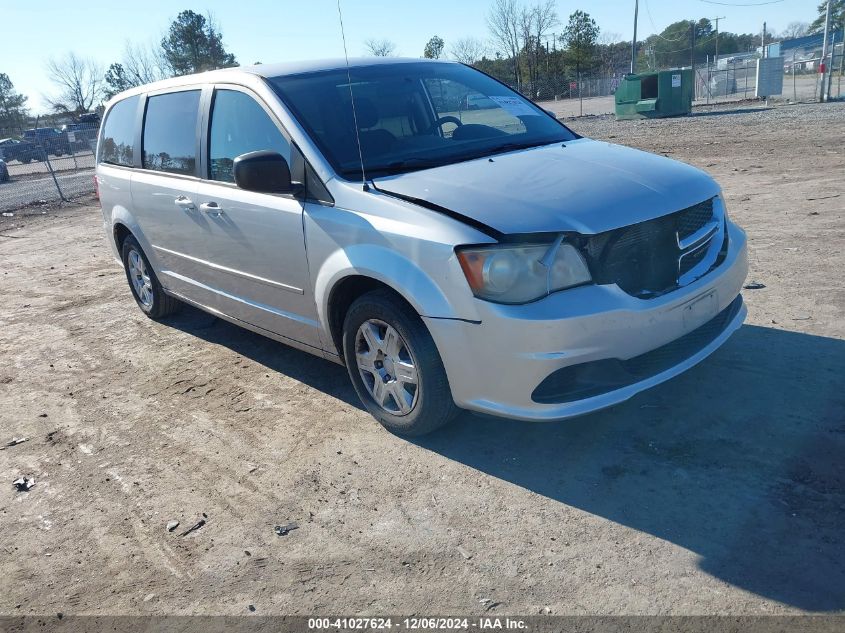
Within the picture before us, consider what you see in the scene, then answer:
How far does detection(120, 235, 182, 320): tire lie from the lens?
241 inches

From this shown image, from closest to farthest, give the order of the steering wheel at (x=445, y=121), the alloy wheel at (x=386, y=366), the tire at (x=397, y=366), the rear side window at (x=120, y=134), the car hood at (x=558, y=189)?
the car hood at (x=558, y=189) → the tire at (x=397, y=366) → the alloy wheel at (x=386, y=366) → the steering wheel at (x=445, y=121) → the rear side window at (x=120, y=134)

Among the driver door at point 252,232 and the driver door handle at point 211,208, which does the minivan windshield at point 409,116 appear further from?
the driver door handle at point 211,208

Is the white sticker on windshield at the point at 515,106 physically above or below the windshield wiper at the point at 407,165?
above

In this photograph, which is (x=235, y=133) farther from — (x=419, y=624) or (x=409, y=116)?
(x=419, y=624)

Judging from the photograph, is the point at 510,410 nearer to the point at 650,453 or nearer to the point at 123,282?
the point at 650,453

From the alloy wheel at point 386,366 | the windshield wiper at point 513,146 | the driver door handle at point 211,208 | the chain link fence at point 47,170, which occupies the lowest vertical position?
the chain link fence at point 47,170

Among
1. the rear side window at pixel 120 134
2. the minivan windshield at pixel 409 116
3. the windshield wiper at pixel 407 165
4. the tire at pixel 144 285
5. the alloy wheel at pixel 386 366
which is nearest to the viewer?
the alloy wheel at pixel 386 366

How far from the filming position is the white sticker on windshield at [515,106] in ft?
15.9

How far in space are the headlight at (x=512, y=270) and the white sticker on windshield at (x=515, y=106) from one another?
1.99m

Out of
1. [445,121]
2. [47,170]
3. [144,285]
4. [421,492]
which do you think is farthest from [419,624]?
[47,170]

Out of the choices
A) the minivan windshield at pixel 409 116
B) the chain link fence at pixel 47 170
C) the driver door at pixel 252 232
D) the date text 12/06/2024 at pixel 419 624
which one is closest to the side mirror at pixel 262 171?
the driver door at pixel 252 232

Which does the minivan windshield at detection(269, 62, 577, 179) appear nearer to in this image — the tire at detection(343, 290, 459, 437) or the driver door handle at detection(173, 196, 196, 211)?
the tire at detection(343, 290, 459, 437)

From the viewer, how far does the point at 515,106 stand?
4.93m

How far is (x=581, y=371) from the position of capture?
3217 mm
